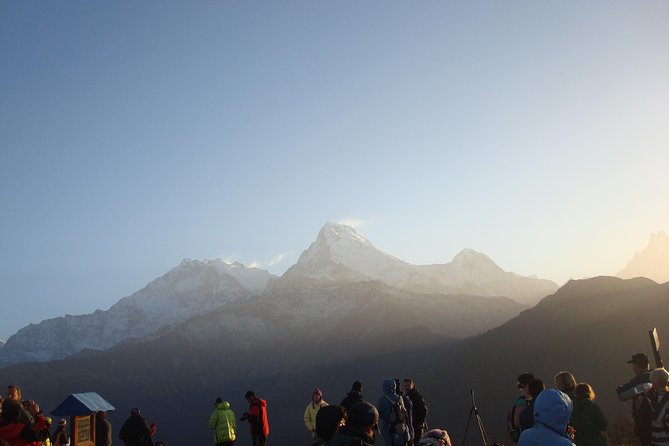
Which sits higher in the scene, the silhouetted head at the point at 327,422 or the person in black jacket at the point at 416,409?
the silhouetted head at the point at 327,422

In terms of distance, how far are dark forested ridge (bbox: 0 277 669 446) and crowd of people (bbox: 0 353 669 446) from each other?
47.9 m

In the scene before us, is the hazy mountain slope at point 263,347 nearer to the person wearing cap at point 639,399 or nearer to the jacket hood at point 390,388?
the jacket hood at point 390,388

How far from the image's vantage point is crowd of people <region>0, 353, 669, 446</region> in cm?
471

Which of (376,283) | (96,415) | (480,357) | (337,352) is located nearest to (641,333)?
(480,357)

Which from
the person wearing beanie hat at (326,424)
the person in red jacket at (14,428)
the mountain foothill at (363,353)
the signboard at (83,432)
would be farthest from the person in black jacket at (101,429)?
the mountain foothill at (363,353)

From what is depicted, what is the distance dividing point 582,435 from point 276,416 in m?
111

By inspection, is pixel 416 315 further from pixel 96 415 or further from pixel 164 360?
pixel 96 415

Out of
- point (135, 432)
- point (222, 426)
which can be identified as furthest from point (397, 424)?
point (135, 432)

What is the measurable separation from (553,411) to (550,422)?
9 cm

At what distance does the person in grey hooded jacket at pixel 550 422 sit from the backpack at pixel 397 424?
581 cm

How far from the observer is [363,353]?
130375 millimetres

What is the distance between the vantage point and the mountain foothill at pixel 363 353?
69625 mm

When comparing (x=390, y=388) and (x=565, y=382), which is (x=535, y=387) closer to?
(x=565, y=382)

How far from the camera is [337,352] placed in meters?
139
